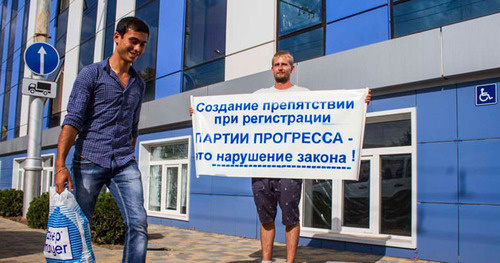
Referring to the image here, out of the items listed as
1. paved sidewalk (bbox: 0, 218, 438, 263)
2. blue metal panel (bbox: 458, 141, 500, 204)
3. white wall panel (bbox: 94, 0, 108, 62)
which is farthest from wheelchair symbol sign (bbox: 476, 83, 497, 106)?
white wall panel (bbox: 94, 0, 108, 62)

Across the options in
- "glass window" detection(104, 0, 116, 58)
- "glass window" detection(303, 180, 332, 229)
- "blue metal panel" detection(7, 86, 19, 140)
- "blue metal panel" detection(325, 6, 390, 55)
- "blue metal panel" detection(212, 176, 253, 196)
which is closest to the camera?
"blue metal panel" detection(325, 6, 390, 55)

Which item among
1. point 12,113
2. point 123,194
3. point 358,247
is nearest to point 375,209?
point 358,247

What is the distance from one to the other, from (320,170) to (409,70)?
2.28 m

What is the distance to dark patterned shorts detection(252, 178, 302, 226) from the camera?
4199mm

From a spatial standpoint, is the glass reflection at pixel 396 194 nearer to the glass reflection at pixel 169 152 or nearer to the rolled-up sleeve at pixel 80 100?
the rolled-up sleeve at pixel 80 100

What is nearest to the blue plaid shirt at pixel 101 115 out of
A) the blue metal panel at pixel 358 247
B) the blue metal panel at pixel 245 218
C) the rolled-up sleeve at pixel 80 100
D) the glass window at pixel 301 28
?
the rolled-up sleeve at pixel 80 100

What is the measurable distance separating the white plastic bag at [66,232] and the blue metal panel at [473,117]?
14.5 feet

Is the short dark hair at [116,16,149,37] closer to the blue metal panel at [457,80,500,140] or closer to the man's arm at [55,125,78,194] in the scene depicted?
the man's arm at [55,125,78,194]

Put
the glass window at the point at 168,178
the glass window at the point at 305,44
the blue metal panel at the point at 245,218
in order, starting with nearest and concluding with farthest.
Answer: the glass window at the point at 305,44 → the blue metal panel at the point at 245,218 → the glass window at the point at 168,178

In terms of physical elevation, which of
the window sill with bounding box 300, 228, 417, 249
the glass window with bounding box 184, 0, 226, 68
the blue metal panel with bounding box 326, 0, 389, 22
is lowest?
the window sill with bounding box 300, 228, 417, 249

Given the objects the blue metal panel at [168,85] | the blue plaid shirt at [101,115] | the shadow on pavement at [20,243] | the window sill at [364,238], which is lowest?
the shadow on pavement at [20,243]

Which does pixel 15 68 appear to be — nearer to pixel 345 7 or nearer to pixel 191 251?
pixel 191 251

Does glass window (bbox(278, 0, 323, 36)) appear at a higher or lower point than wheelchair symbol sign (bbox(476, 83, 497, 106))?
higher

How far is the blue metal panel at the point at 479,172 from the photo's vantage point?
17.0 ft
